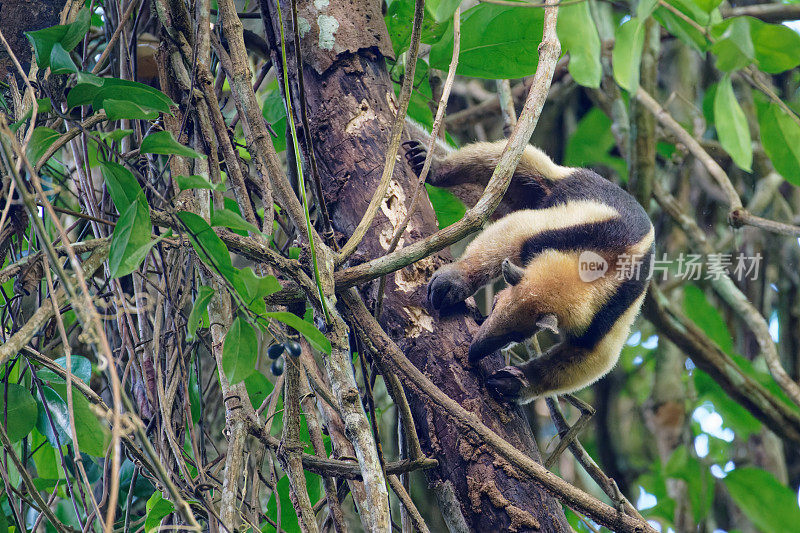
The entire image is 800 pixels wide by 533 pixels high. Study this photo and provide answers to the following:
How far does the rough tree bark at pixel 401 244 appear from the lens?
1628 millimetres

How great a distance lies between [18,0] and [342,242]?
113 cm

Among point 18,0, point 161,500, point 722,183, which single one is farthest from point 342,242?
point 722,183

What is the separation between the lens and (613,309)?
8.35ft

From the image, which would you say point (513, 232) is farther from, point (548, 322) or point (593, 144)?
point (593, 144)

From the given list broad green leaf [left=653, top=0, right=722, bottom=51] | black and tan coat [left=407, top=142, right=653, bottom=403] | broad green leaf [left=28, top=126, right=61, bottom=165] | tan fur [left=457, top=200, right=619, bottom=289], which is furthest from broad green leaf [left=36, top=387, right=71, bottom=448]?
broad green leaf [left=653, top=0, right=722, bottom=51]

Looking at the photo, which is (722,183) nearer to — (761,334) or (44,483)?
(761,334)

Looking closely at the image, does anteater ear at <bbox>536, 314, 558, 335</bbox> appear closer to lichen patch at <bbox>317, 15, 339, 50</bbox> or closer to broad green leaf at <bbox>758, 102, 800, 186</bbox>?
broad green leaf at <bbox>758, 102, 800, 186</bbox>

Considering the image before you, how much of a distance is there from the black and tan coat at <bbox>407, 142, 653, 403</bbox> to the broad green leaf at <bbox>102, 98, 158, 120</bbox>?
1025mm

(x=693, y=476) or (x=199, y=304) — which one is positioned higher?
(x=199, y=304)

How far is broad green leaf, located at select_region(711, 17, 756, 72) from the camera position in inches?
61.2

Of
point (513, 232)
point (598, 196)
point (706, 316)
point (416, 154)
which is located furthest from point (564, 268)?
point (706, 316)

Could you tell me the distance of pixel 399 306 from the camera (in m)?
1.85

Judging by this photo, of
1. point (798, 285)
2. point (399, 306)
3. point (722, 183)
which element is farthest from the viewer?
point (798, 285)

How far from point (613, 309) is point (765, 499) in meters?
1.94
